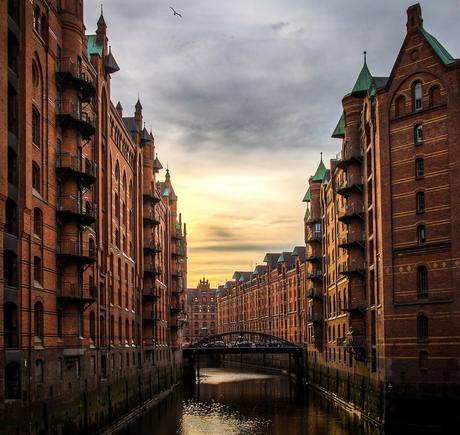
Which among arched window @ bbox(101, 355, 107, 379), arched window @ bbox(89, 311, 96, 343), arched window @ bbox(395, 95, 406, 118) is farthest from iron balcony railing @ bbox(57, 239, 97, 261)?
arched window @ bbox(395, 95, 406, 118)

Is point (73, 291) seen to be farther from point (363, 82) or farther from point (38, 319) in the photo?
point (363, 82)

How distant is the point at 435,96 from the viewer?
40.0 m

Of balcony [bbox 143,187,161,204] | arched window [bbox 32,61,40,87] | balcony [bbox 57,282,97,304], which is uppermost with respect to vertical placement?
arched window [bbox 32,61,40,87]

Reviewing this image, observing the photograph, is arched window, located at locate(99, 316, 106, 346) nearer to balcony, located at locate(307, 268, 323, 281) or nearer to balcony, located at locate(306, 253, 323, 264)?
balcony, located at locate(307, 268, 323, 281)

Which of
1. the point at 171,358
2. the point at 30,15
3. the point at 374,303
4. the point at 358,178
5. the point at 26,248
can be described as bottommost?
the point at 171,358

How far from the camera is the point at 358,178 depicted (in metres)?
49.9

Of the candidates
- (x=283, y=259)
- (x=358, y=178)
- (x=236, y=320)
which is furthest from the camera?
(x=236, y=320)

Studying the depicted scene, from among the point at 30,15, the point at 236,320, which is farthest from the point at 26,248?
the point at 236,320

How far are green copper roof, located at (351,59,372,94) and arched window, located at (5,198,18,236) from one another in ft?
93.0

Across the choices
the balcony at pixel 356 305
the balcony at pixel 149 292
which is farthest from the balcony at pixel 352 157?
the balcony at pixel 149 292

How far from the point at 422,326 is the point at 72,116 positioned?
21427mm

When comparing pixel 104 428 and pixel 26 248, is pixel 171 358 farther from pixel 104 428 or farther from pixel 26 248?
pixel 26 248

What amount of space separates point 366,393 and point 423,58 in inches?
813

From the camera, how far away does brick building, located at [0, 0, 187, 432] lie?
28.6m
